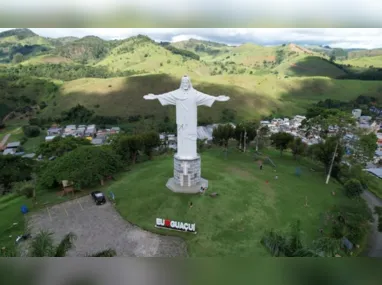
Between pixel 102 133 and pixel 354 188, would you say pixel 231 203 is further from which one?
pixel 102 133

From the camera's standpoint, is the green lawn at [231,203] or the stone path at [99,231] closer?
the stone path at [99,231]

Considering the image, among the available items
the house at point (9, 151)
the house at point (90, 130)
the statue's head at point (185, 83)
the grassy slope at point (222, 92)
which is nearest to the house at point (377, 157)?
the statue's head at point (185, 83)

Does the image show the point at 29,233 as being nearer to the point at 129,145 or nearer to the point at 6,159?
the point at 129,145

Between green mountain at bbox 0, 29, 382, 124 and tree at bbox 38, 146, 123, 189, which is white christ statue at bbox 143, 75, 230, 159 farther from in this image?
green mountain at bbox 0, 29, 382, 124

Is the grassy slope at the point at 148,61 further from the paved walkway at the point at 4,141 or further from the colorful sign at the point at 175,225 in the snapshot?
the colorful sign at the point at 175,225

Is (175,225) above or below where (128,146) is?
above

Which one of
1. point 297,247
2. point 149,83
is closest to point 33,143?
point 149,83

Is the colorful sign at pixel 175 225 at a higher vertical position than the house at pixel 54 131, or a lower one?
higher

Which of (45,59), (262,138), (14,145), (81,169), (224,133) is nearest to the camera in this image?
(81,169)
